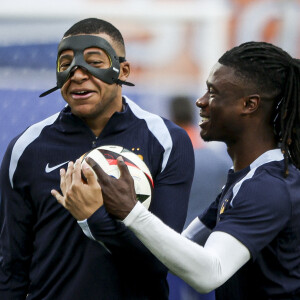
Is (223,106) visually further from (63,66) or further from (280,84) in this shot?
(63,66)

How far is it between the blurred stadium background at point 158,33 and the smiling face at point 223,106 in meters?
3.36

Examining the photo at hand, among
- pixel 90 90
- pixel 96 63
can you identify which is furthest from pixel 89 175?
pixel 96 63

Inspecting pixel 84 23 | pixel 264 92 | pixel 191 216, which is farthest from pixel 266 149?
pixel 191 216

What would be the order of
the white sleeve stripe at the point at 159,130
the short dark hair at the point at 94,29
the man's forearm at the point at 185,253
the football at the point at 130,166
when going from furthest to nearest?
the short dark hair at the point at 94,29, the white sleeve stripe at the point at 159,130, the football at the point at 130,166, the man's forearm at the point at 185,253

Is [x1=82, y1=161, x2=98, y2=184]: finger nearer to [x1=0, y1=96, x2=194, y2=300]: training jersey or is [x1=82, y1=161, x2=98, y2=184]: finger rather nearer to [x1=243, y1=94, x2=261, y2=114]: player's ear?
[x1=0, y1=96, x2=194, y2=300]: training jersey

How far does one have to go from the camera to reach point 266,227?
2658 millimetres

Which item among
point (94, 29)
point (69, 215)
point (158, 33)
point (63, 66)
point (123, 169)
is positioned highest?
point (94, 29)

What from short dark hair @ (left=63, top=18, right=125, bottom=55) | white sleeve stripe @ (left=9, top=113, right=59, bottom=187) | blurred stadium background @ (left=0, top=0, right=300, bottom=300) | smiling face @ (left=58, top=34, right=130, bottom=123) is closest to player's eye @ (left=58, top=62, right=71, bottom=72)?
smiling face @ (left=58, top=34, right=130, bottom=123)

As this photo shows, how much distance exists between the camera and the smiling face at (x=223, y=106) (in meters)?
2.91

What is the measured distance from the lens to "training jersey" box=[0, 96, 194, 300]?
9.50 feet

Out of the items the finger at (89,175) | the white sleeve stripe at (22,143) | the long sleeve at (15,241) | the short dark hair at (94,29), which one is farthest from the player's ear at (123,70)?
the finger at (89,175)

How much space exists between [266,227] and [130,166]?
23.1 inches

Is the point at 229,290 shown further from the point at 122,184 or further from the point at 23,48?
the point at 23,48

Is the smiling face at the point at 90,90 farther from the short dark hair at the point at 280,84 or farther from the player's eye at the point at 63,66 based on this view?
the short dark hair at the point at 280,84
